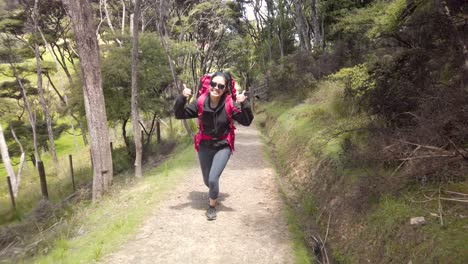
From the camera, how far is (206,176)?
5.50m

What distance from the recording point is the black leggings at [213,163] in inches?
199

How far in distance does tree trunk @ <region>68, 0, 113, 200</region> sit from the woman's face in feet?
15.4

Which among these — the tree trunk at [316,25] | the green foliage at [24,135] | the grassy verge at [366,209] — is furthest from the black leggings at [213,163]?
the green foliage at [24,135]

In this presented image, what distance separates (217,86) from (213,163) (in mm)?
1147

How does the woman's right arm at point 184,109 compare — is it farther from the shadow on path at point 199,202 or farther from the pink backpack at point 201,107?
the shadow on path at point 199,202

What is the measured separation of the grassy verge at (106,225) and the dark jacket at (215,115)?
180cm

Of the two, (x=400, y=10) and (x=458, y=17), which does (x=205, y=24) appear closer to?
(x=400, y=10)

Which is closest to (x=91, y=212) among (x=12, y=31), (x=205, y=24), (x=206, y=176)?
(x=206, y=176)

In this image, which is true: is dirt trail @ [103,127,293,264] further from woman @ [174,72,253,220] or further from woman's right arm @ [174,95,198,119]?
woman's right arm @ [174,95,198,119]

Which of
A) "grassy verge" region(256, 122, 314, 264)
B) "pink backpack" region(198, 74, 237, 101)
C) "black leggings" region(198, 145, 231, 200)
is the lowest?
"grassy verge" region(256, 122, 314, 264)

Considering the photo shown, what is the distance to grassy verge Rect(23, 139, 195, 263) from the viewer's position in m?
4.46

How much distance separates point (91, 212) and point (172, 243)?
3620 mm

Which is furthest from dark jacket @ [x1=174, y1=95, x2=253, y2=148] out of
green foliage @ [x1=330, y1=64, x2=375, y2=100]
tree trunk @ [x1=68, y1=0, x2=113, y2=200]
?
tree trunk @ [x1=68, y1=0, x2=113, y2=200]

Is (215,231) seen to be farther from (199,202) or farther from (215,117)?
(215,117)
